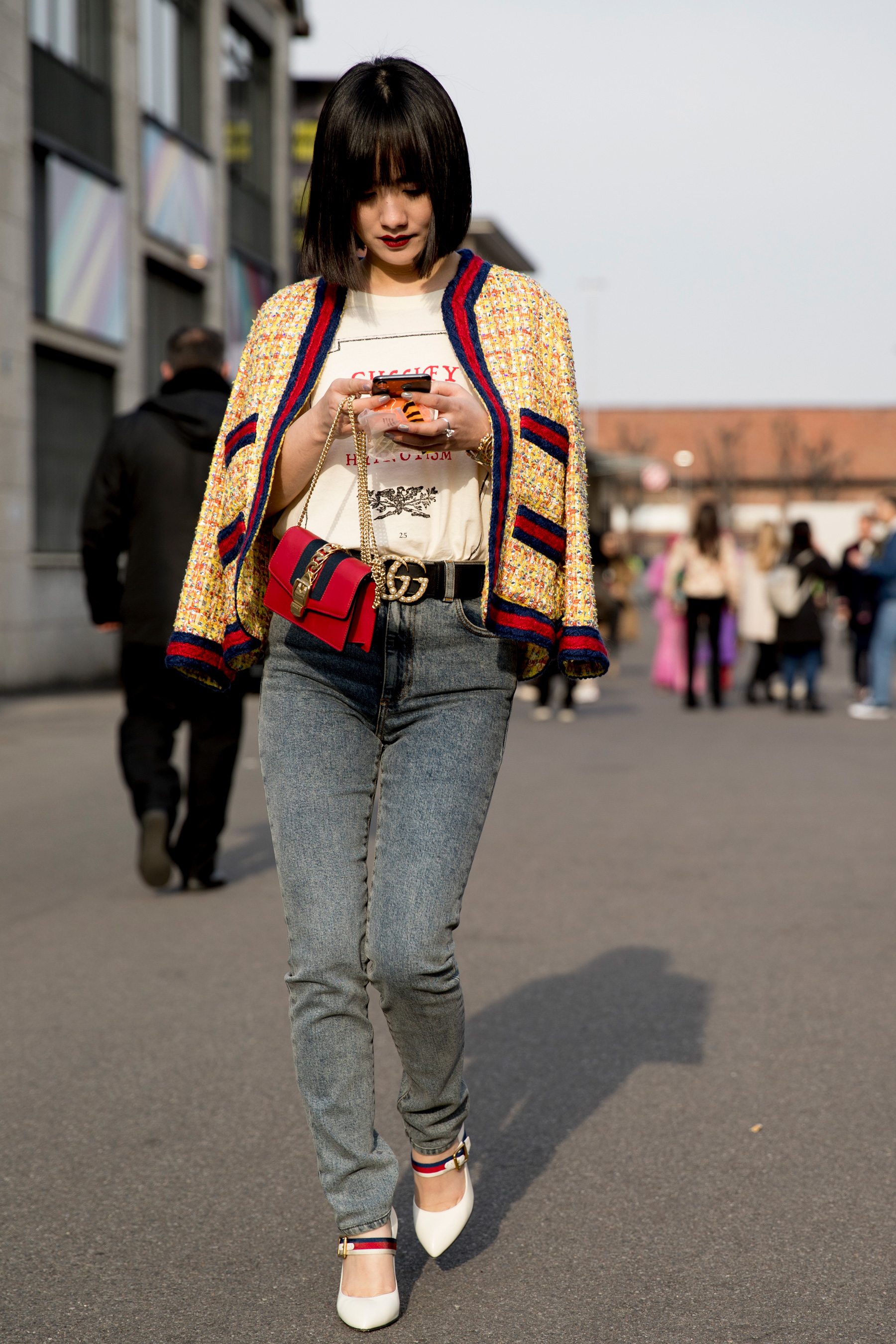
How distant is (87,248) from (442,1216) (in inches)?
668

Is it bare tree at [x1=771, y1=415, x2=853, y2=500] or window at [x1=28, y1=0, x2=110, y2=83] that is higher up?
window at [x1=28, y1=0, x2=110, y2=83]

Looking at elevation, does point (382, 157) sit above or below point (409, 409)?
above

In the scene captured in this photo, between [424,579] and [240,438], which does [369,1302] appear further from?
[240,438]

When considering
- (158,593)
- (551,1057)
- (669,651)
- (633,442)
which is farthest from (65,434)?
(633,442)

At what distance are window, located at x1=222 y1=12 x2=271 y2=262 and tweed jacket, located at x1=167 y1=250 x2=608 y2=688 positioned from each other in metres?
22.6

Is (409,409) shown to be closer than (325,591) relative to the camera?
Yes

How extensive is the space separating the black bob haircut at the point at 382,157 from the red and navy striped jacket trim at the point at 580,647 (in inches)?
26.2

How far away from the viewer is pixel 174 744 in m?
6.44

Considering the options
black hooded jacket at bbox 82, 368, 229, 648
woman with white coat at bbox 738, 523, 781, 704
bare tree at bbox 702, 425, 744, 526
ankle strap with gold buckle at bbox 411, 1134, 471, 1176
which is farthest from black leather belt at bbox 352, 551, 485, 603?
bare tree at bbox 702, 425, 744, 526

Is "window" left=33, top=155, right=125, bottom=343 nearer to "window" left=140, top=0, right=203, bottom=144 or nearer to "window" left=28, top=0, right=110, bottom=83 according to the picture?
"window" left=28, top=0, right=110, bottom=83

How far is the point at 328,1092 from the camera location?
2.73 m

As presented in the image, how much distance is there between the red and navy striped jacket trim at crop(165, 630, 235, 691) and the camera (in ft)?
9.66

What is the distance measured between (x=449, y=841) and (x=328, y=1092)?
1.48 ft

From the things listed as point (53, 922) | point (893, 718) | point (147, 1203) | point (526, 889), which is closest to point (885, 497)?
point (893, 718)
